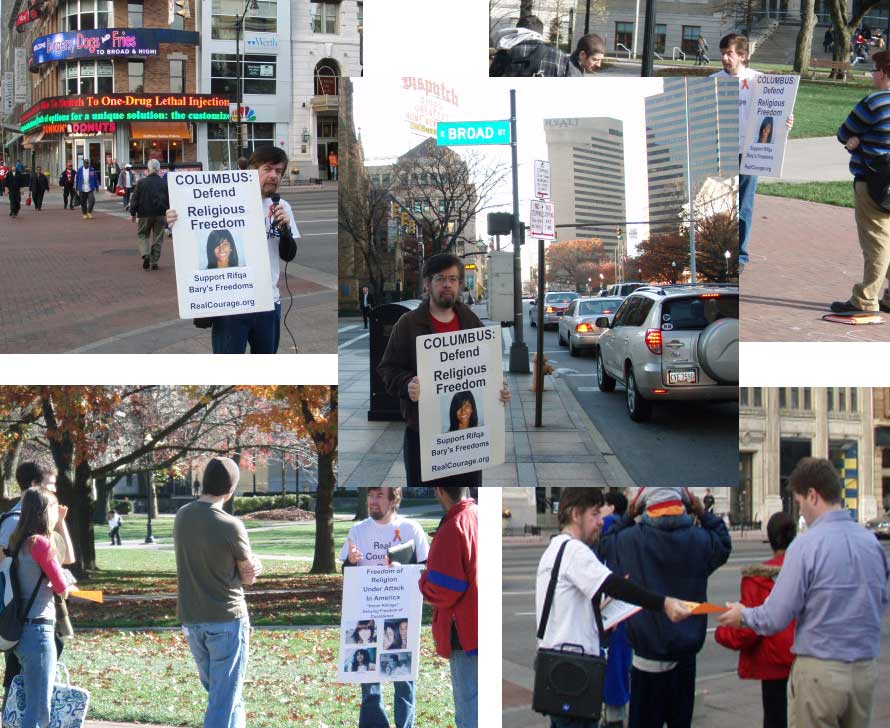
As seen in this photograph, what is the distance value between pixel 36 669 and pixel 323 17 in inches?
130

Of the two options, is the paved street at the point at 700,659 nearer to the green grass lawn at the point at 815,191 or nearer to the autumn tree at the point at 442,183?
the autumn tree at the point at 442,183

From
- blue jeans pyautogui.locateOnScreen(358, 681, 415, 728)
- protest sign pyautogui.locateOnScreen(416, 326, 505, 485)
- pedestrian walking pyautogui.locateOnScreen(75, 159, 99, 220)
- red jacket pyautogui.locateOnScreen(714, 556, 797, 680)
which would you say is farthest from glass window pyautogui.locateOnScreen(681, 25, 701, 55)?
blue jeans pyautogui.locateOnScreen(358, 681, 415, 728)

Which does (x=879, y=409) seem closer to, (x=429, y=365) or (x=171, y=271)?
(x=429, y=365)

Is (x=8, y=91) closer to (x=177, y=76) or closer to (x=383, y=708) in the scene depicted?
(x=177, y=76)

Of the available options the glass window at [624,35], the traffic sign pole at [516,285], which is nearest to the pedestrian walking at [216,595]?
the traffic sign pole at [516,285]

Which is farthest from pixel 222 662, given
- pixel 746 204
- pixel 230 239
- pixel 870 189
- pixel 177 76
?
pixel 870 189

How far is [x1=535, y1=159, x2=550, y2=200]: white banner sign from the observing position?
489 cm

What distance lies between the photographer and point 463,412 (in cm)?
502

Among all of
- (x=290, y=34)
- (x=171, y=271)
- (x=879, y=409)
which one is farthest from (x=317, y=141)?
(x=879, y=409)

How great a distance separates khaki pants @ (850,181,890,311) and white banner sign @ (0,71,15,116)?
4228mm

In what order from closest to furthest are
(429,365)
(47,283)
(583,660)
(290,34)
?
1. (583,660)
2. (429,365)
3. (290,34)
4. (47,283)

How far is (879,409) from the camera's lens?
17.7 ft

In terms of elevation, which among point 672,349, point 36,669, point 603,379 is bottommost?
point 36,669

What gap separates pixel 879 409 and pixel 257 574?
3.05 m
